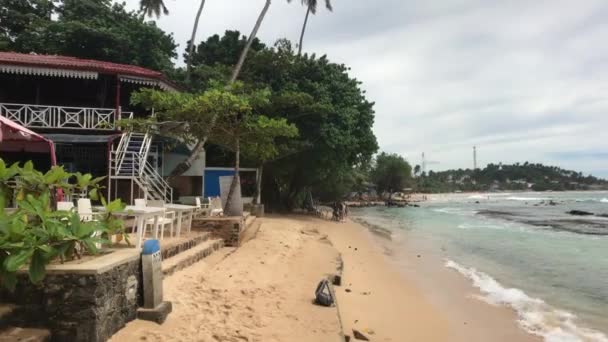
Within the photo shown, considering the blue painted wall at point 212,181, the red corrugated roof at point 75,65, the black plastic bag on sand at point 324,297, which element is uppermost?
the red corrugated roof at point 75,65

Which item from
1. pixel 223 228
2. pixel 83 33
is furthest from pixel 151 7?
pixel 223 228

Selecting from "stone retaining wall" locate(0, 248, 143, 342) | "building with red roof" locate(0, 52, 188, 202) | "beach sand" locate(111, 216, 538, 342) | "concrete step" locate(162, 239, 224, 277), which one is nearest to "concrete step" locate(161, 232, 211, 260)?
"concrete step" locate(162, 239, 224, 277)

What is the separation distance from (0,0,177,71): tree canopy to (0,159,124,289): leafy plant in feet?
68.4

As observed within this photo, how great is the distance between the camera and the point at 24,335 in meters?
3.10

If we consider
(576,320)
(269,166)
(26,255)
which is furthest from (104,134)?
(576,320)

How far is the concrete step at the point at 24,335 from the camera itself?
9.86ft

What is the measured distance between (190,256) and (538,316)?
611 centimetres

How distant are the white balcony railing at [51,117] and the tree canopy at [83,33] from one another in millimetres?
8397

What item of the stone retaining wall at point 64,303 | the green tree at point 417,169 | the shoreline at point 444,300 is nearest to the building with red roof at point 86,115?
the shoreline at point 444,300

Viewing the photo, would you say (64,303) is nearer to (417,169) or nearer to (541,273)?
(541,273)

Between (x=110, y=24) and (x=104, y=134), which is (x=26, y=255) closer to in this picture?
(x=104, y=134)

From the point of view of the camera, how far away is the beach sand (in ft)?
14.8

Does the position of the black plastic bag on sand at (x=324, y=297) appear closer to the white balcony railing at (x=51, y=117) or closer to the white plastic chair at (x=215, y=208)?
the white plastic chair at (x=215, y=208)

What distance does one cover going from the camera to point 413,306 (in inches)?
301
